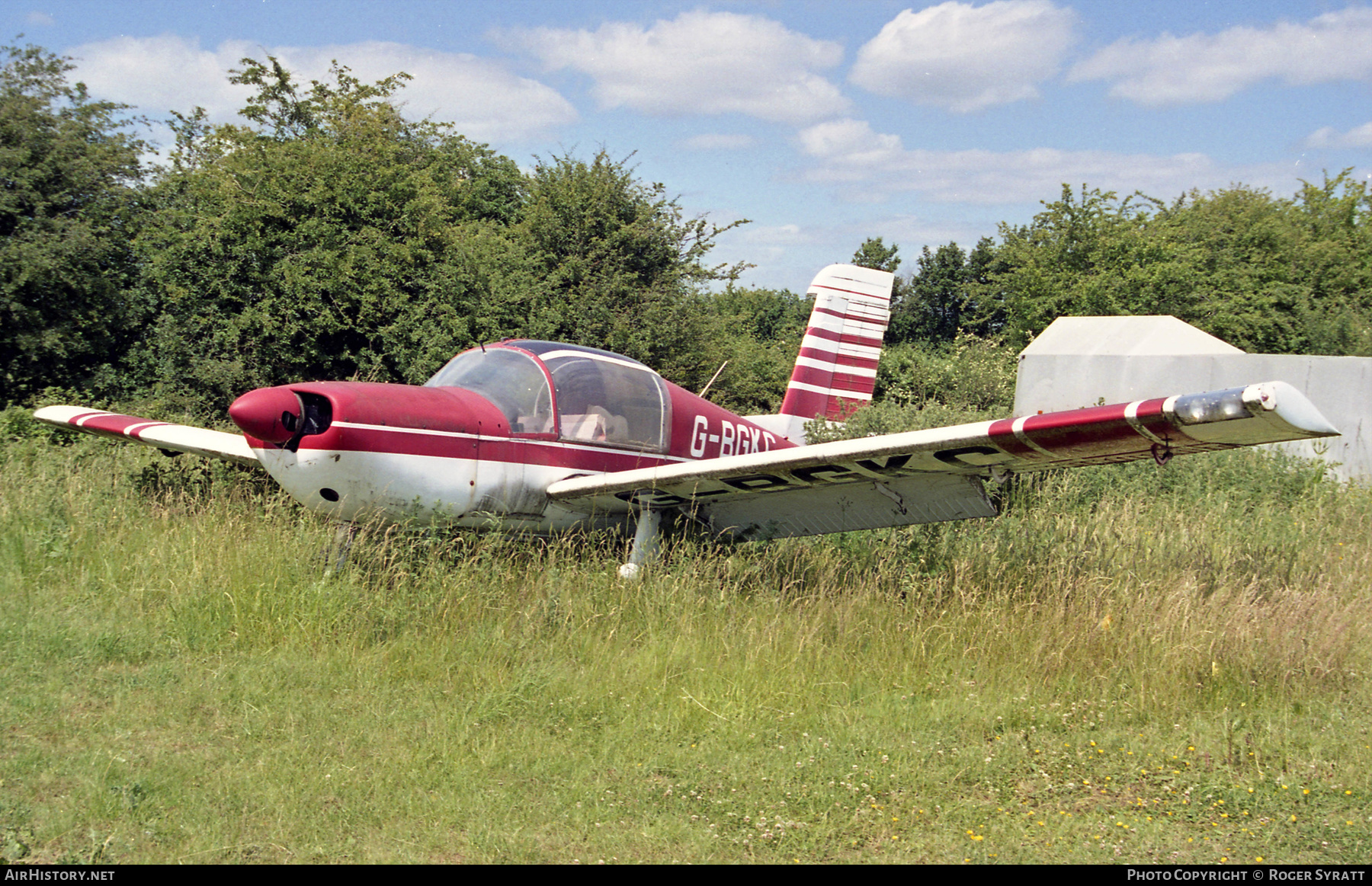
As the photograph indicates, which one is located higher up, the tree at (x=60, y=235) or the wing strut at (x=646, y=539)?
the tree at (x=60, y=235)

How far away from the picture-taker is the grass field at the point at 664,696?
10.2 feet

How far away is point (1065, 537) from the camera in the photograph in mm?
7184

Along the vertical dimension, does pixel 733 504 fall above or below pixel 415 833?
above

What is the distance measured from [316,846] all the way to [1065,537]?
20.0ft

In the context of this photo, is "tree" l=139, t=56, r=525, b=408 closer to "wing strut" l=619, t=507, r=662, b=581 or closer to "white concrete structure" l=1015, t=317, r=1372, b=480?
"wing strut" l=619, t=507, r=662, b=581

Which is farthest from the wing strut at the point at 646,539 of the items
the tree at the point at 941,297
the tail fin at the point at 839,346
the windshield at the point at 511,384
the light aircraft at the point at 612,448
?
the tree at the point at 941,297

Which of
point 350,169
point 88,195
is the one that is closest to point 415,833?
point 350,169

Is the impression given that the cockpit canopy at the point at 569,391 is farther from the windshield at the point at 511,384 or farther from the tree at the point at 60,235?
the tree at the point at 60,235

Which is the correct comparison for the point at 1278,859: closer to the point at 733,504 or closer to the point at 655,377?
the point at 733,504

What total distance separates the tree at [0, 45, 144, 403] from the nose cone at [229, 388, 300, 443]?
7.16 m

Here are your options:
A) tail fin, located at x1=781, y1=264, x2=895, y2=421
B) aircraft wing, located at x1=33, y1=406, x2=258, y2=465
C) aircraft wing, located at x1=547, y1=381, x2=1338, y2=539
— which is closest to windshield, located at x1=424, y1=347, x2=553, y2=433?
aircraft wing, located at x1=547, y1=381, x2=1338, y2=539

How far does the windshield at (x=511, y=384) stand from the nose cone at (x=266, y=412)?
1.16 meters

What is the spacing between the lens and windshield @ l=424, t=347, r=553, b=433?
603 cm

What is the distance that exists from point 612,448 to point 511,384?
85 cm
